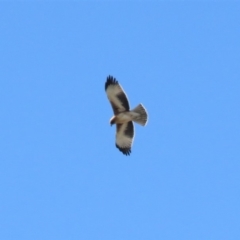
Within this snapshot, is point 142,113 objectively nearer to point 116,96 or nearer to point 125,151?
point 116,96

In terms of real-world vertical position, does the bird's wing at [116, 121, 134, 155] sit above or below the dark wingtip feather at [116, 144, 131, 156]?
above

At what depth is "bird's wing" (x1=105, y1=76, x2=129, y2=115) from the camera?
2828 centimetres

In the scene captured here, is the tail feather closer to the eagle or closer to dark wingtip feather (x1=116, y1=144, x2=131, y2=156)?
the eagle

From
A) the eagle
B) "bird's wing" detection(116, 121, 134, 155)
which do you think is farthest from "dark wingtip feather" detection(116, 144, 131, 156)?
the eagle

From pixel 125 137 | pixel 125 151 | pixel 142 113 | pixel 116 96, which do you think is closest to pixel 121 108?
pixel 116 96

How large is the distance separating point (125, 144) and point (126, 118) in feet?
3.81

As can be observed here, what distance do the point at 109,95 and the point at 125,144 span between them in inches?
59.4

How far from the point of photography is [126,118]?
2838 centimetres

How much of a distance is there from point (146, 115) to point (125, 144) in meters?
1.48

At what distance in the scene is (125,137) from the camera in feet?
95.9

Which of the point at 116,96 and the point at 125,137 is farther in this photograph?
the point at 125,137

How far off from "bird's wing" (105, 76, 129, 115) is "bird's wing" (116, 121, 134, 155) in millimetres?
633

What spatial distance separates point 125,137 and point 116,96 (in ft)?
4.27

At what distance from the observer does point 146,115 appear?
92.3 feet
